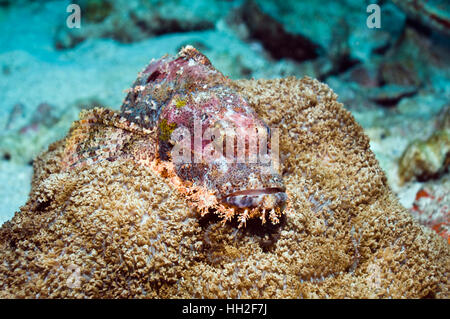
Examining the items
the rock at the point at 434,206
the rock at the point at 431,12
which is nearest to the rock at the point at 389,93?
the rock at the point at 431,12

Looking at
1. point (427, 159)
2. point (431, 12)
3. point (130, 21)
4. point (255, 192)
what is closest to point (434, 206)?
point (427, 159)

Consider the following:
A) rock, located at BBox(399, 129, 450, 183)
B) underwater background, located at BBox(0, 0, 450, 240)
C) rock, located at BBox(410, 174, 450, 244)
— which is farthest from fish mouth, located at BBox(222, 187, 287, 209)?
underwater background, located at BBox(0, 0, 450, 240)

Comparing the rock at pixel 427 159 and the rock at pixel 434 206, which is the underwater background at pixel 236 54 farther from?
the rock at pixel 434 206

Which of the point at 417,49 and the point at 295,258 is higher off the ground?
the point at 417,49

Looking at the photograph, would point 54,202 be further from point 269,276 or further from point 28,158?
point 28,158

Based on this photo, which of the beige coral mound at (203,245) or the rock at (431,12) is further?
the rock at (431,12)

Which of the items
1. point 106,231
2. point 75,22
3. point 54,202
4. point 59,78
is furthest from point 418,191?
point 75,22
